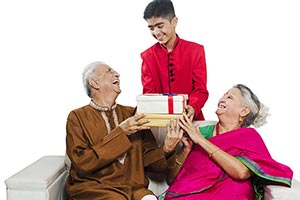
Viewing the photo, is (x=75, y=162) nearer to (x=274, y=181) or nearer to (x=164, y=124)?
(x=164, y=124)

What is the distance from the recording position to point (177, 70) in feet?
11.8

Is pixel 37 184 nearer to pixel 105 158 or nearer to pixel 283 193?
pixel 105 158

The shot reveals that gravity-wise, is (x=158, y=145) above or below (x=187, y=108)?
below

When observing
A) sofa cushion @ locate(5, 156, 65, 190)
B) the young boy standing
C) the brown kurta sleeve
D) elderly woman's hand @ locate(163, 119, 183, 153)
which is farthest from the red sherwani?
sofa cushion @ locate(5, 156, 65, 190)

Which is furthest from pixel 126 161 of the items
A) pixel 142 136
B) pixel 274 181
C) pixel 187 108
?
pixel 274 181

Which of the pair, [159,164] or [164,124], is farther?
[159,164]

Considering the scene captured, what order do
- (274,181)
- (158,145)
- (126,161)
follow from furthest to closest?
(158,145) → (126,161) → (274,181)

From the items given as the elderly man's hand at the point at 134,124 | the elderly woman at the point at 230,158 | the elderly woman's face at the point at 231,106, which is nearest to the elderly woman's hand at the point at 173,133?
the elderly woman at the point at 230,158

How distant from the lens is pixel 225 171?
3.13 m

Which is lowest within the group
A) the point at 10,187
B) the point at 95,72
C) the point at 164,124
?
the point at 10,187

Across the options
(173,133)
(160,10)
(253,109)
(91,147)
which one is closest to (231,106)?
(253,109)

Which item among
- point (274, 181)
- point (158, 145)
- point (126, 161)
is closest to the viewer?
point (274, 181)

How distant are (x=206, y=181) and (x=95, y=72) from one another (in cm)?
87

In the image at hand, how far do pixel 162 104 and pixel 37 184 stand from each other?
793mm
